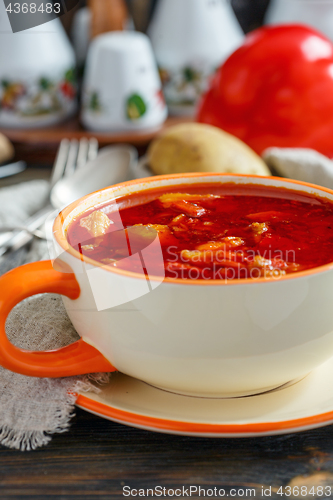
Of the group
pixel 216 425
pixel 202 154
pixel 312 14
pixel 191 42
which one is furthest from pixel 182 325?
pixel 312 14

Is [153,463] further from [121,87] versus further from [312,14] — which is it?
[312,14]

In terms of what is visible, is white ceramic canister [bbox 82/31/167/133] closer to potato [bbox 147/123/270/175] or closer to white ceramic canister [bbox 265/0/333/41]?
potato [bbox 147/123/270/175]

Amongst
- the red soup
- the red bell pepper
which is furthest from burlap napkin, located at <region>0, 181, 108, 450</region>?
the red bell pepper

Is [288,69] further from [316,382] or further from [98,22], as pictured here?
[316,382]

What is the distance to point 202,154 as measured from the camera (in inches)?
45.0

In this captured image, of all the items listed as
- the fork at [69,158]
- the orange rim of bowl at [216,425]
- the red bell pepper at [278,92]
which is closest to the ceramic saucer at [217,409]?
the orange rim of bowl at [216,425]

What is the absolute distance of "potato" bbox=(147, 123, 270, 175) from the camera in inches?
44.7

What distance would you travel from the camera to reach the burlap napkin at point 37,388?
1.63ft

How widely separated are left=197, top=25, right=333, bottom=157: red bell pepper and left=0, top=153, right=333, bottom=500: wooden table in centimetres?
99

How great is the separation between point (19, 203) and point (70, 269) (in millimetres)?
739

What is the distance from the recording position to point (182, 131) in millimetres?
1199

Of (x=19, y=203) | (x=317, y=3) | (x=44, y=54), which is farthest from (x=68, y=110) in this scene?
(x=317, y=3)

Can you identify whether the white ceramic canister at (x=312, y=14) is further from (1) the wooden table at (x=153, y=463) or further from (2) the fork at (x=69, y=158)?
(1) the wooden table at (x=153, y=463)

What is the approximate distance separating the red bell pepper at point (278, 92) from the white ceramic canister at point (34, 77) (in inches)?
19.5
